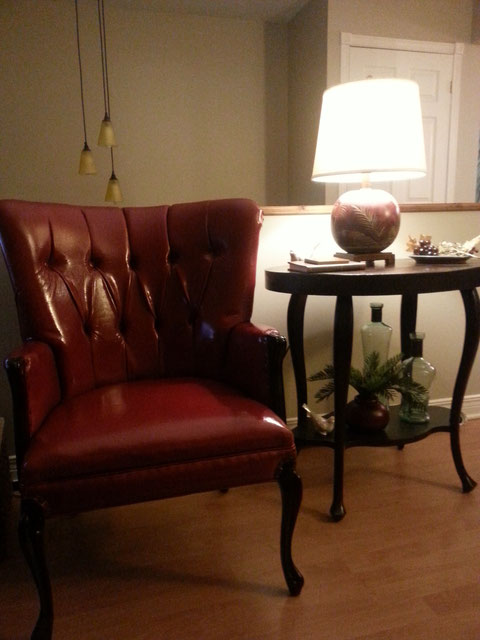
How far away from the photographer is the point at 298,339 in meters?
1.80

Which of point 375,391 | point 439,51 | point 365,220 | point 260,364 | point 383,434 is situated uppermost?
point 439,51

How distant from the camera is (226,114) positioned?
3.86 meters

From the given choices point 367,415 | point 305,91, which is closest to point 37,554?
point 367,415

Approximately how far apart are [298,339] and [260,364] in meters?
0.54

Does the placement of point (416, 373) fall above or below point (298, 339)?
below

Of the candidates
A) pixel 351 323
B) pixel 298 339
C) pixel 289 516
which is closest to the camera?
pixel 289 516

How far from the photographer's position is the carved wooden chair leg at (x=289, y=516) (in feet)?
3.81

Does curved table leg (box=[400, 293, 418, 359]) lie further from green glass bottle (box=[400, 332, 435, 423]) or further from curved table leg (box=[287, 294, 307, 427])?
curved table leg (box=[287, 294, 307, 427])

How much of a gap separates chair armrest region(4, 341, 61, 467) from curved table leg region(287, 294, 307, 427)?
868 millimetres

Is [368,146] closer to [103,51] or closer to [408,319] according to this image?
[408,319]

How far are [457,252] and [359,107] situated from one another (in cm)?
55

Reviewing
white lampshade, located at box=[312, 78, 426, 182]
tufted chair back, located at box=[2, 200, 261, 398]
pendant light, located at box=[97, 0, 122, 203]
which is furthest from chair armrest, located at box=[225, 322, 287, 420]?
pendant light, located at box=[97, 0, 122, 203]

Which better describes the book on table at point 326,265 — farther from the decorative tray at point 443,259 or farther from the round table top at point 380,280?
the decorative tray at point 443,259

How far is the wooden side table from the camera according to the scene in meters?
1.36
